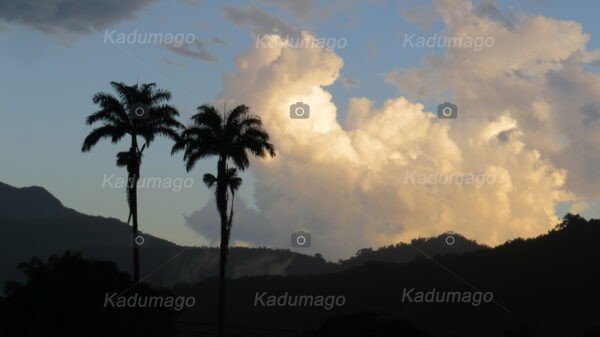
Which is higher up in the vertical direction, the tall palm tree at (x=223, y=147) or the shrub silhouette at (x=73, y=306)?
the tall palm tree at (x=223, y=147)

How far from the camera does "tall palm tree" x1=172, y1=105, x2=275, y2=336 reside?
5538 cm

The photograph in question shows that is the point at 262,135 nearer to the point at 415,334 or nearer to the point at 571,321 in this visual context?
the point at 415,334

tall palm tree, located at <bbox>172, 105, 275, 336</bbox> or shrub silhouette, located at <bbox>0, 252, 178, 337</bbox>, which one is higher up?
tall palm tree, located at <bbox>172, 105, 275, 336</bbox>

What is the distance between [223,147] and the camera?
182ft

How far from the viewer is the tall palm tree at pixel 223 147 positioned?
55.4 meters

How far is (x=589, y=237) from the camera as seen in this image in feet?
340

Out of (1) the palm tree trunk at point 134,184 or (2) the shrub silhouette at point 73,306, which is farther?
(1) the palm tree trunk at point 134,184

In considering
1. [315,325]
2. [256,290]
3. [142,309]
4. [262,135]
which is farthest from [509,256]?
[142,309]

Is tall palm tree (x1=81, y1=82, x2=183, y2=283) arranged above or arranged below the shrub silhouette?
above

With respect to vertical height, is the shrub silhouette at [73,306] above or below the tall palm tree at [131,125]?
below

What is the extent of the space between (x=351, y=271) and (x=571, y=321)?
56087 millimetres

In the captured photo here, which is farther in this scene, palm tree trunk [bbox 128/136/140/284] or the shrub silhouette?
palm tree trunk [bbox 128/136/140/284]

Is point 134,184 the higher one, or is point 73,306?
point 134,184

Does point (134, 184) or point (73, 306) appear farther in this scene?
point (134, 184)
